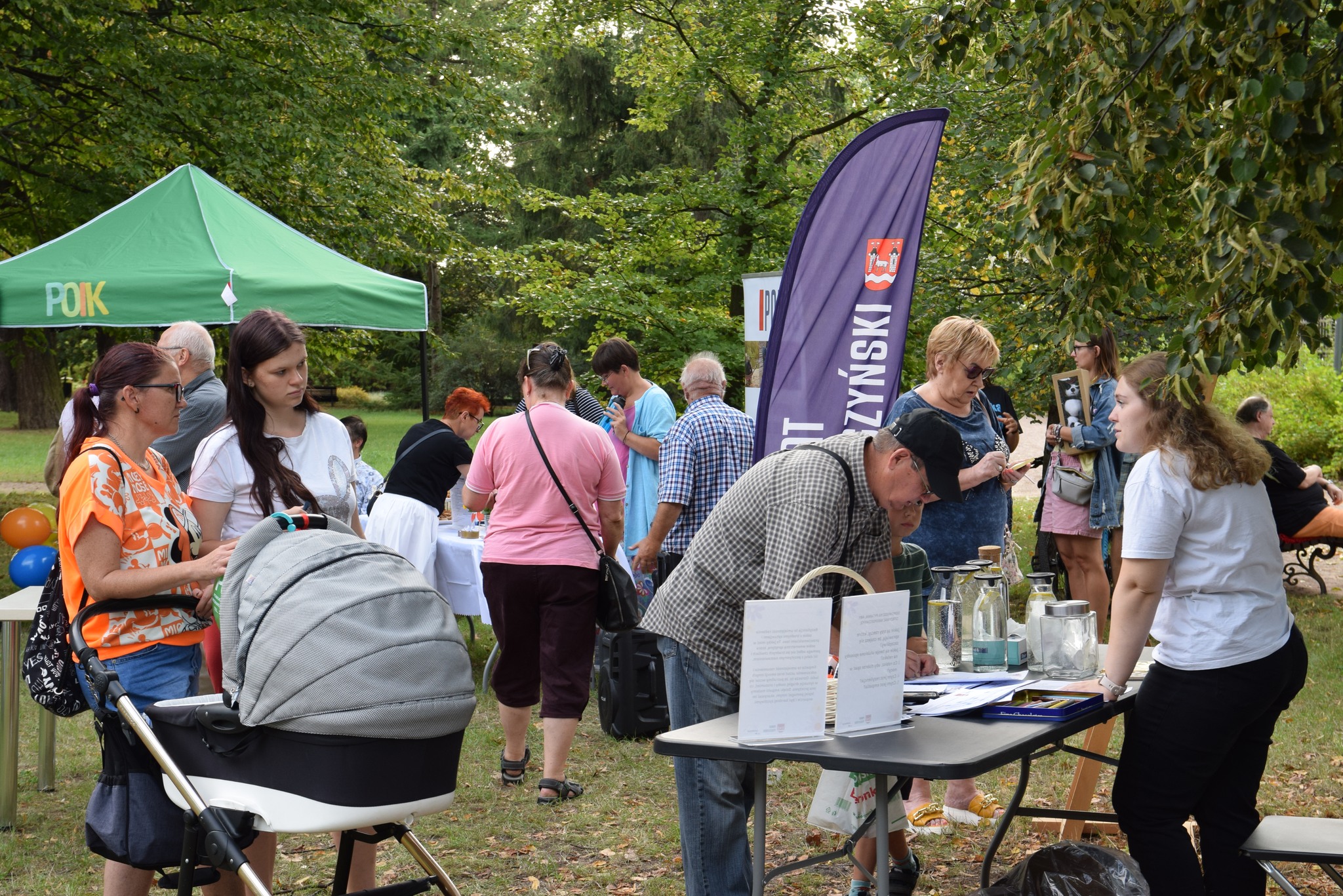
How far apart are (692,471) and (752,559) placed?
110 inches

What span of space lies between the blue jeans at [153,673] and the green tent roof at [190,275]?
153 inches

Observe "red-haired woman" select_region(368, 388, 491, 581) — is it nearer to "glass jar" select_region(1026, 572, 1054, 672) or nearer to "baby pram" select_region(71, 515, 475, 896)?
"glass jar" select_region(1026, 572, 1054, 672)

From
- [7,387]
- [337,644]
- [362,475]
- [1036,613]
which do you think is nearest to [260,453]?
[337,644]

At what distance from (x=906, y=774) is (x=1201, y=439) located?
1.31m

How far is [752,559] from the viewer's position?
9.91ft

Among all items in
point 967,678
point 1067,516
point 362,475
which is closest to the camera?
point 967,678

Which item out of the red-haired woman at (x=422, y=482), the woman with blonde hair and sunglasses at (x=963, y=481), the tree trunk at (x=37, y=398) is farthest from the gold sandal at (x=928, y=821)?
the tree trunk at (x=37, y=398)

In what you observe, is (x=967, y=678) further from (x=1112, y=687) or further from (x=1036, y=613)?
(x=1112, y=687)

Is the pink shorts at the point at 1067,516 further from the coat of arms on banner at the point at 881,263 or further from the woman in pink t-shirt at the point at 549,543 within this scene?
the woman in pink t-shirt at the point at 549,543

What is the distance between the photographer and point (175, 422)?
328cm

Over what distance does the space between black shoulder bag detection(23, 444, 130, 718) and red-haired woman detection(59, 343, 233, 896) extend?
61 millimetres

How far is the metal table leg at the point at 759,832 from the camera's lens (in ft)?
9.03

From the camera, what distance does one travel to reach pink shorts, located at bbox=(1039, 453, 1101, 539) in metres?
7.29

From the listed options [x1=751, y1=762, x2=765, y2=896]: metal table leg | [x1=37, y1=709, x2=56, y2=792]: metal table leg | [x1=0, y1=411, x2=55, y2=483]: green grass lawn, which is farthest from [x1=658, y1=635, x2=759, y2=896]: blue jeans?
[x1=0, y1=411, x2=55, y2=483]: green grass lawn
